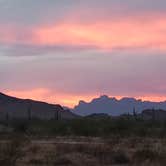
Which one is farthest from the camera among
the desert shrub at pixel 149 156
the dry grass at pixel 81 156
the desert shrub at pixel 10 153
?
the desert shrub at pixel 149 156

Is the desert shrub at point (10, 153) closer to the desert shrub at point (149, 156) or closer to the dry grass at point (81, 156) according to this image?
the dry grass at point (81, 156)

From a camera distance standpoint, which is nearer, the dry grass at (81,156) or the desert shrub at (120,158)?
the dry grass at (81,156)

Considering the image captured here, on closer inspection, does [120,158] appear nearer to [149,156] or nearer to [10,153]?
[149,156]

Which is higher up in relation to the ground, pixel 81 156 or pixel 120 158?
pixel 81 156

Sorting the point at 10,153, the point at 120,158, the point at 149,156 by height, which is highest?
the point at 10,153

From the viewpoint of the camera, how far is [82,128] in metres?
98.7

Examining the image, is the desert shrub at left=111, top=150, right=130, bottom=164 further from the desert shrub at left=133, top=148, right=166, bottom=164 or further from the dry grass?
the desert shrub at left=133, top=148, right=166, bottom=164

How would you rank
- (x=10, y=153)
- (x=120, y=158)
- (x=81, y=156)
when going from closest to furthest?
(x=10, y=153), (x=120, y=158), (x=81, y=156)

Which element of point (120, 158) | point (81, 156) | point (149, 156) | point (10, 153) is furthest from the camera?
point (81, 156)

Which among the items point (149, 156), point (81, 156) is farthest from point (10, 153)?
point (149, 156)

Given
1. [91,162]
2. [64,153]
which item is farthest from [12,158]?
[64,153]

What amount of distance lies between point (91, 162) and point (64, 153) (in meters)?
4.43

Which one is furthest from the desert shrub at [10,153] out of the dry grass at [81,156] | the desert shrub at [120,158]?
the desert shrub at [120,158]

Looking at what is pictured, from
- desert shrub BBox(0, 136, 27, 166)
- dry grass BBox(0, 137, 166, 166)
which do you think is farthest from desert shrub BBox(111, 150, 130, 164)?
desert shrub BBox(0, 136, 27, 166)
